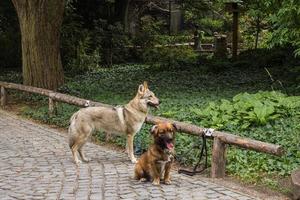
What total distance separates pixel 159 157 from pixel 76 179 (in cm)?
144

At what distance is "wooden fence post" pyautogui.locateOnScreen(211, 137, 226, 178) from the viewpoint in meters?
8.49

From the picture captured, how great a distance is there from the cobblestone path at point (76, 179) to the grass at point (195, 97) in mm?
812

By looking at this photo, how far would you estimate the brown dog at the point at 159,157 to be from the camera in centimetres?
770

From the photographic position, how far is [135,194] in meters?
7.50

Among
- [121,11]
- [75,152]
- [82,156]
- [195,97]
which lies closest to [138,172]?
[75,152]

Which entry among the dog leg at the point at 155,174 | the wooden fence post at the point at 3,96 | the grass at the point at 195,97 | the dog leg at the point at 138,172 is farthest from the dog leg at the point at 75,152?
the wooden fence post at the point at 3,96

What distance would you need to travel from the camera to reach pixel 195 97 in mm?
15547

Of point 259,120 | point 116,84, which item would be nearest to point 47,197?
point 259,120

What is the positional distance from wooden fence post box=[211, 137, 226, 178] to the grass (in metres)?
0.26

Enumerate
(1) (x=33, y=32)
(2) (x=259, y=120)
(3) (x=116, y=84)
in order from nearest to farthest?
1. (2) (x=259, y=120)
2. (1) (x=33, y=32)
3. (3) (x=116, y=84)

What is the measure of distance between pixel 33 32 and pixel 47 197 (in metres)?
10.8

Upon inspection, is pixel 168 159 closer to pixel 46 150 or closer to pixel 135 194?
pixel 135 194

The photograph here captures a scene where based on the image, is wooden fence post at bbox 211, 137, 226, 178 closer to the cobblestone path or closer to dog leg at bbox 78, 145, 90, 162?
the cobblestone path

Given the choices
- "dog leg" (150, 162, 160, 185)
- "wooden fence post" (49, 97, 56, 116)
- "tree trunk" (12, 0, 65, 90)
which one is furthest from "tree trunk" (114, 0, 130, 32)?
"dog leg" (150, 162, 160, 185)
